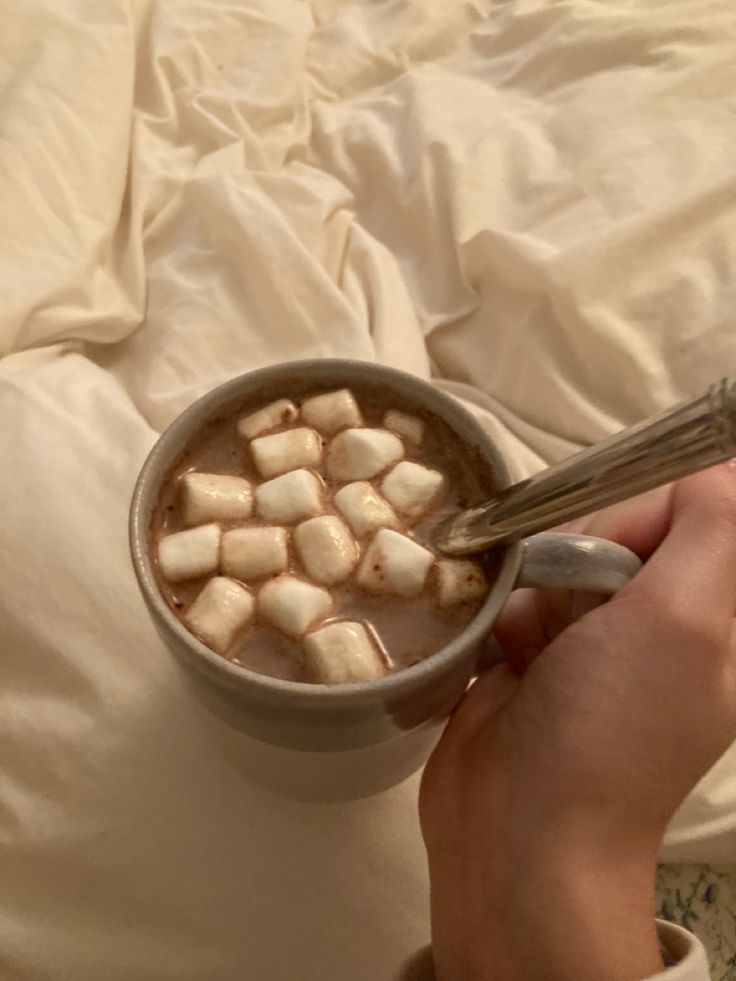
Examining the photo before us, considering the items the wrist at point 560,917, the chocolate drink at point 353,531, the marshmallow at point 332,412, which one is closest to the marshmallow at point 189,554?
the chocolate drink at point 353,531

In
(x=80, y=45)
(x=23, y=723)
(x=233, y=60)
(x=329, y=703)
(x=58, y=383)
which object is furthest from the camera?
(x=233, y=60)

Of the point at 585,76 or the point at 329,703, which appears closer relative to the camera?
the point at 329,703

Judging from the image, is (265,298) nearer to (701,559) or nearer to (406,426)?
(406,426)

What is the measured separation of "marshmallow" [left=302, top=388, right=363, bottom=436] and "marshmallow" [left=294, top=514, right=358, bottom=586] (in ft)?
0.27

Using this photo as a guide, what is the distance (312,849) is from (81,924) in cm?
17

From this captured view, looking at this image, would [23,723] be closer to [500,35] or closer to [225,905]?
[225,905]

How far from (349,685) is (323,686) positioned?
0.04 feet

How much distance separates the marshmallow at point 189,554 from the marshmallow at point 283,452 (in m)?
0.07

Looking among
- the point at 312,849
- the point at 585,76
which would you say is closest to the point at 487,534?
the point at 312,849

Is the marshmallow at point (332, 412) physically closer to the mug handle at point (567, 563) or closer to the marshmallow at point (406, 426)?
the marshmallow at point (406, 426)

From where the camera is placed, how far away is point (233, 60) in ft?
3.33

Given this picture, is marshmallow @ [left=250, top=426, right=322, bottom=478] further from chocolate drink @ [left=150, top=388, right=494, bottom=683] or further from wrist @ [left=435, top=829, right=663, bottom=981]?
wrist @ [left=435, top=829, right=663, bottom=981]

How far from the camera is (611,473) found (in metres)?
0.42

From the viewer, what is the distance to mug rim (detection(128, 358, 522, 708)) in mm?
433
